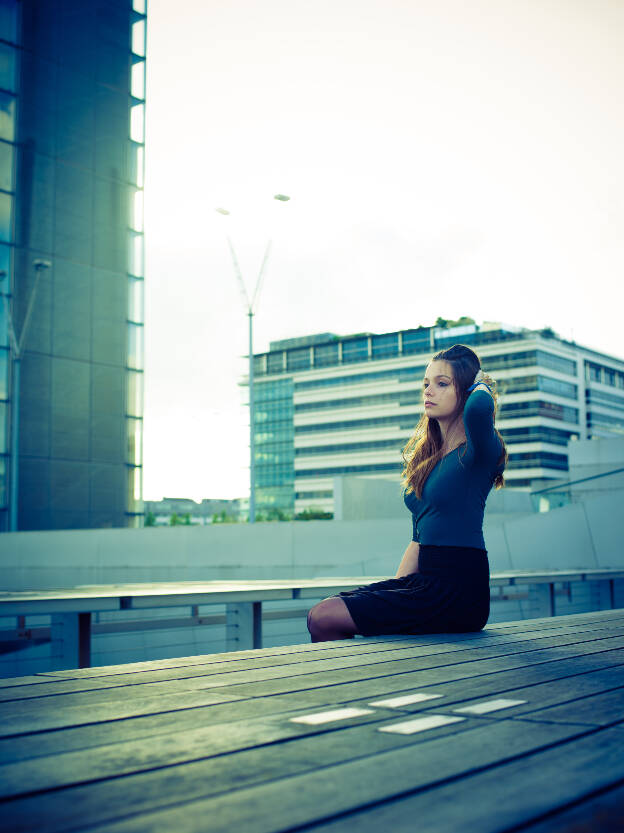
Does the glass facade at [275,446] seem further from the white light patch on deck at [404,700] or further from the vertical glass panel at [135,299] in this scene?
the white light patch on deck at [404,700]

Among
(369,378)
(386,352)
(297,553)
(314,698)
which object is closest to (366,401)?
(369,378)

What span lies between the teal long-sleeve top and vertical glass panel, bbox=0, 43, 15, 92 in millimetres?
35778

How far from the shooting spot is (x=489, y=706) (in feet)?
6.91

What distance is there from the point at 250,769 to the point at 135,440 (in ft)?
122

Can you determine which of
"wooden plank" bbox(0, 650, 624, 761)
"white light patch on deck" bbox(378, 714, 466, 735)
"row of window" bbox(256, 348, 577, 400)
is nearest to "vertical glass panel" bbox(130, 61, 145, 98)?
"wooden plank" bbox(0, 650, 624, 761)

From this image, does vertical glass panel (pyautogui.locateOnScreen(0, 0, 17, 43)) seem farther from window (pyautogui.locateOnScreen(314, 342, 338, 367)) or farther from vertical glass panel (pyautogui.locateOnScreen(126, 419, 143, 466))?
window (pyautogui.locateOnScreen(314, 342, 338, 367))

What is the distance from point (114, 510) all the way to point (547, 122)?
2766cm

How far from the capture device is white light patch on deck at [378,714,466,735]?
182 cm

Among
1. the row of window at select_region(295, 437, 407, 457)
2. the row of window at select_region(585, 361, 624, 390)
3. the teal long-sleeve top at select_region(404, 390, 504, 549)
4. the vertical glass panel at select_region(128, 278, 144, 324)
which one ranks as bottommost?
the teal long-sleeve top at select_region(404, 390, 504, 549)

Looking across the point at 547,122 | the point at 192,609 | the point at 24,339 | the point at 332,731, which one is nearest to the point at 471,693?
the point at 332,731

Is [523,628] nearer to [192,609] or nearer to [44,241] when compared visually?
[192,609]

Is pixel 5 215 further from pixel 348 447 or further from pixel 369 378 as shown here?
pixel 348 447

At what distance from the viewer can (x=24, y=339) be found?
3478 centimetres

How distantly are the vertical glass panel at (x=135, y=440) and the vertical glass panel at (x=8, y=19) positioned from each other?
16.1 metres
